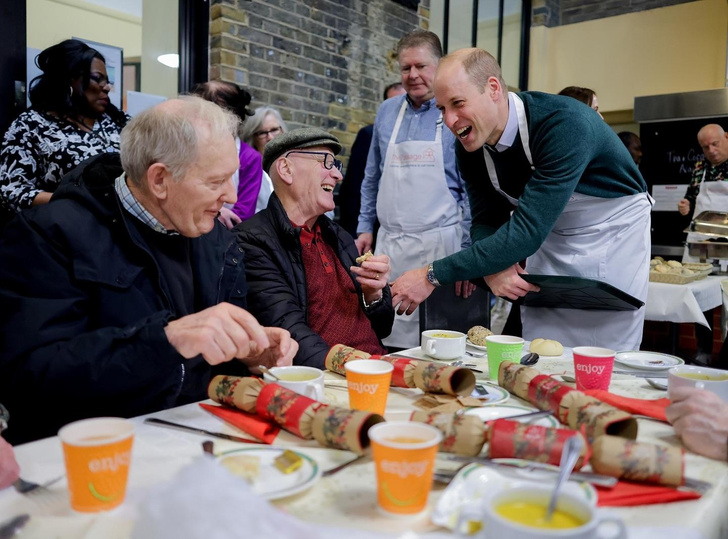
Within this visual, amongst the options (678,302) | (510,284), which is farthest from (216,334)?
(678,302)

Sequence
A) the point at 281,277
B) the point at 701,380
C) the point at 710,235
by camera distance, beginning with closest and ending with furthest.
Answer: the point at 701,380
the point at 281,277
the point at 710,235

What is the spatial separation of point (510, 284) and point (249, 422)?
1360mm

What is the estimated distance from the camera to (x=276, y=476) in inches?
36.7

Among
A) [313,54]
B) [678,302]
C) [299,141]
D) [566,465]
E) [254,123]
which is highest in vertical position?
[313,54]

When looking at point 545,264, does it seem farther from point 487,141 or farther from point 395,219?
point 395,219

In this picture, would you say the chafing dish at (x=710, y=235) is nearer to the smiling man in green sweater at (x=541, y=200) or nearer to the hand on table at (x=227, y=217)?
the smiling man in green sweater at (x=541, y=200)

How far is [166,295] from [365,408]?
2.08 ft

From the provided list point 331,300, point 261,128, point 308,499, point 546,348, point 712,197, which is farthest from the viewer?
point 712,197

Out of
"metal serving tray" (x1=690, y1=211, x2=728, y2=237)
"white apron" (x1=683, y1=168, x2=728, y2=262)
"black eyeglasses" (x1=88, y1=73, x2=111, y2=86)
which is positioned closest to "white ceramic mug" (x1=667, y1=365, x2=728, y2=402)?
"black eyeglasses" (x1=88, y1=73, x2=111, y2=86)

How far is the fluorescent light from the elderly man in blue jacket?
8.27 feet

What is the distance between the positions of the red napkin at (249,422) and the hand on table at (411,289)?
1177 millimetres

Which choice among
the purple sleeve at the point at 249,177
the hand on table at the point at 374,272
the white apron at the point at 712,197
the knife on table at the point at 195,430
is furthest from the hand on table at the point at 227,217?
the white apron at the point at 712,197

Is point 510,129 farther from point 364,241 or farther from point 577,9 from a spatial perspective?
point 577,9

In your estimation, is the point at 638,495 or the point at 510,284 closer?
the point at 638,495
